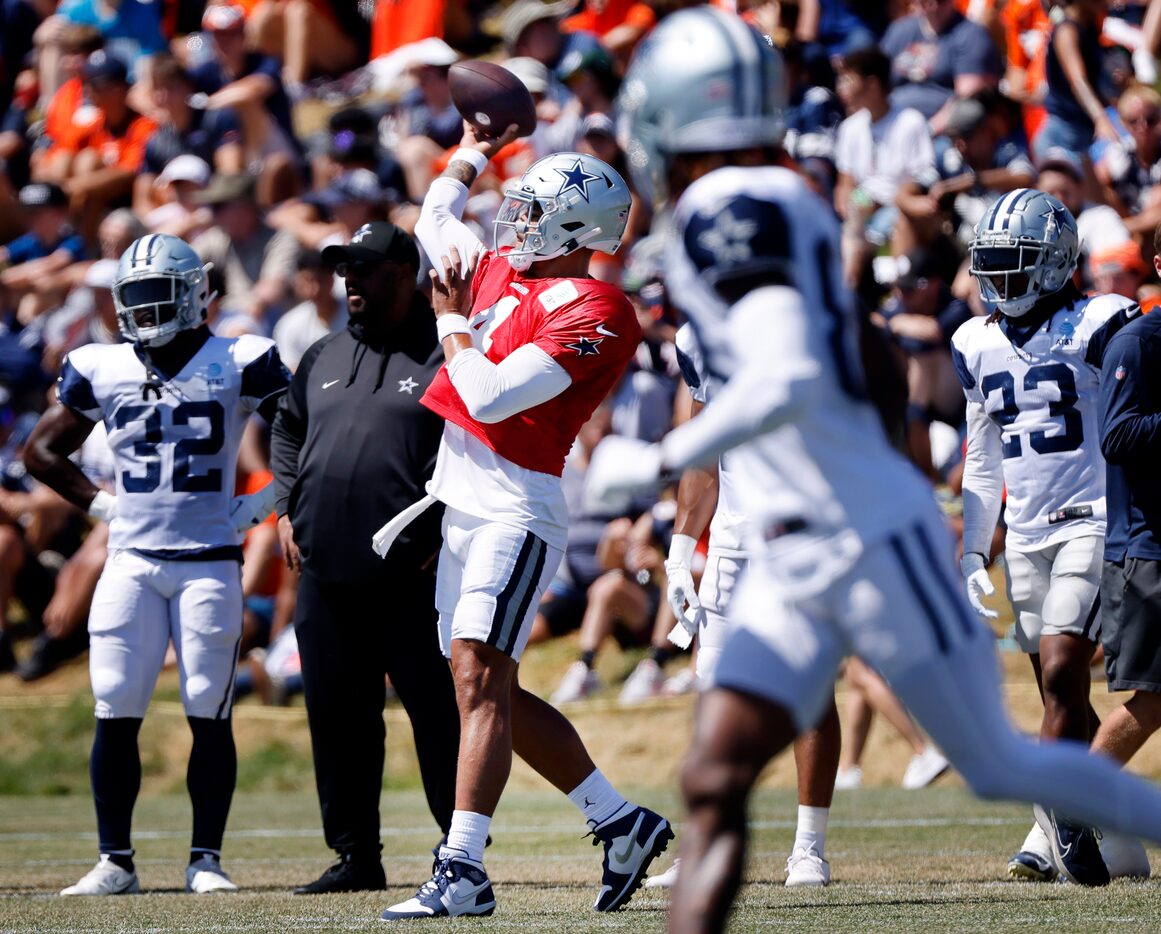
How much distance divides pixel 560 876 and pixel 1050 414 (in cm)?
256

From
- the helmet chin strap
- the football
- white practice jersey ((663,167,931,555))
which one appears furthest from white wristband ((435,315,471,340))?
white practice jersey ((663,167,931,555))

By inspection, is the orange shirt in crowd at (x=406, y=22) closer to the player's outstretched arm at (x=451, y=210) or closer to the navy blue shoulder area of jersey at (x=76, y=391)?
the navy blue shoulder area of jersey at (x=76, y=391)

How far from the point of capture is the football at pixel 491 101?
20.9 ft

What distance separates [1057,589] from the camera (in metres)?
6.52

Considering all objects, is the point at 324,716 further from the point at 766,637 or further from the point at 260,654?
the point at 260,654

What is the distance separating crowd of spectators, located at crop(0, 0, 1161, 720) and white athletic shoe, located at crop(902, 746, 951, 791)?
5.18ft

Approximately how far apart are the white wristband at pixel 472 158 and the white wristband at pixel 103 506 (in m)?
2.25

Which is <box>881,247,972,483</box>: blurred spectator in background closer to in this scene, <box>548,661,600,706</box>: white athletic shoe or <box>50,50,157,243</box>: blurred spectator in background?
<box>548,661,600,706</box>: white athletic shoe

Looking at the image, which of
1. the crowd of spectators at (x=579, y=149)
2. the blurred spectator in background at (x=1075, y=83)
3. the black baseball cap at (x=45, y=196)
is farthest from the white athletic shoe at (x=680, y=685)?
the black baseball cap at (x=45, y=196)

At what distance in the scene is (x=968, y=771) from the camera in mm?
3893

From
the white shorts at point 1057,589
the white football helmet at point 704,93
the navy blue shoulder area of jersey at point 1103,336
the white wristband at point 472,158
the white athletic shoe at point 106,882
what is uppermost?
the white football helmet at point 704,93

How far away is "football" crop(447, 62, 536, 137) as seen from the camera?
20.9 feet

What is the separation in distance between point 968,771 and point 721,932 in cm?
68

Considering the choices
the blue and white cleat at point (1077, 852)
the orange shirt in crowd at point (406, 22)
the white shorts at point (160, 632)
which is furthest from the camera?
the orange shirt in crowd at point (406, 22)
